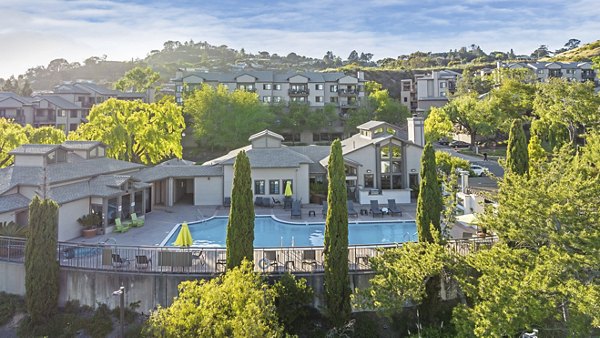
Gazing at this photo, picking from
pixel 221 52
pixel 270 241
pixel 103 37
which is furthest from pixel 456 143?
pixel 221 52

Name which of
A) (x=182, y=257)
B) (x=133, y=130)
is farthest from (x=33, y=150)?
(x=182, y=257)

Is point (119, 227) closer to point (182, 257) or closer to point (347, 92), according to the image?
point (182, 257)

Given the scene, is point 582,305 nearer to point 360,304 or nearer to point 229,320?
point 360,304

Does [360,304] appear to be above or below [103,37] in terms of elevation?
below

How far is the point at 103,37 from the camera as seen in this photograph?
2562 cm

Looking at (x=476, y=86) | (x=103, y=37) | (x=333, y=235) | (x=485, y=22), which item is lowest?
(x=333, y=235)

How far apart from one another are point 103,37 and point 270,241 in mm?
16690

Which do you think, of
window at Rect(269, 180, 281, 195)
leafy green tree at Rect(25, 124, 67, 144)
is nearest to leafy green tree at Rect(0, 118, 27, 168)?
leafy green tree at Rect(25, 124, 67, 144)

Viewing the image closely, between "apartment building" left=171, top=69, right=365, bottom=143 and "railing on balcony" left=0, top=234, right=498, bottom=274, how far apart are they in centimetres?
4896

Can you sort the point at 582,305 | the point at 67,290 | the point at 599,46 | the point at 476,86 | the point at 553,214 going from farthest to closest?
the point at 599,46
the point at 476,86
the point at 67,290
the point at 553,214
the point at 582,305

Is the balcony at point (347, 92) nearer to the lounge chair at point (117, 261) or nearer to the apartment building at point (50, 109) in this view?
the apartment building at point (50, 109)

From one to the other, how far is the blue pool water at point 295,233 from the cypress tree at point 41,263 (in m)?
6.51

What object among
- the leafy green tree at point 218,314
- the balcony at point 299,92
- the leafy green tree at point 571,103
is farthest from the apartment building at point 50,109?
the leafy green tree at point 571,103

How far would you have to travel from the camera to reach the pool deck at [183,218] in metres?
21.6
